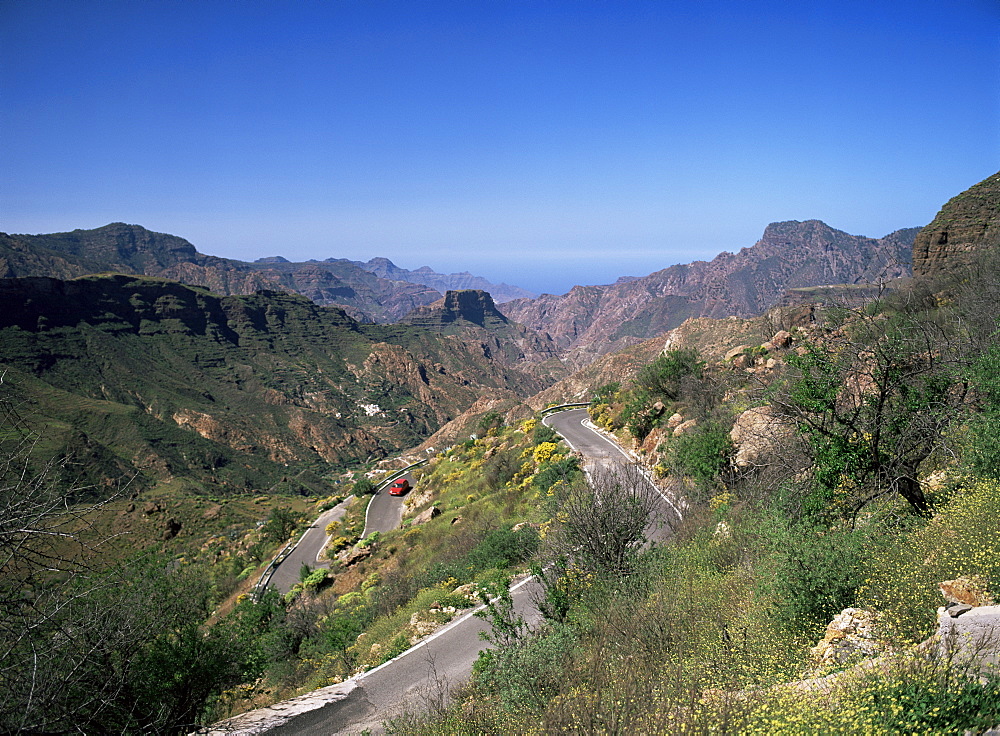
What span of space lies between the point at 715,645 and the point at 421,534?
19.6m

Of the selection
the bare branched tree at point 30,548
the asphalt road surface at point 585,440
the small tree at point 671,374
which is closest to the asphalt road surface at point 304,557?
the asphalt road surface at point 585,440

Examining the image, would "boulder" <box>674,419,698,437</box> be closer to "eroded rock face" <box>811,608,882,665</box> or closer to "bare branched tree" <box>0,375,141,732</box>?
"eroded rock face" <box>811,608,882,665</box>

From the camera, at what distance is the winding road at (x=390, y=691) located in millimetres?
8445

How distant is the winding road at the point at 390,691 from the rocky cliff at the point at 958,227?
137ft

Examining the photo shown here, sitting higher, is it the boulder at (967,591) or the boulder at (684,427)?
the boulder at (967,591)

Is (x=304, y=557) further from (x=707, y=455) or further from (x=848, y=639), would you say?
(x=848, y=639)

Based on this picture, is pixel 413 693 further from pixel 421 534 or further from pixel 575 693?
pixel 421 534

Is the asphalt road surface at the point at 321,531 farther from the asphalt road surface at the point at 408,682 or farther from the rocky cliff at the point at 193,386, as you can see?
the rocky cliff at the point at 193,386

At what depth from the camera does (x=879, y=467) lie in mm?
8188

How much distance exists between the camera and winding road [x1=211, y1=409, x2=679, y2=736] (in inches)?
332

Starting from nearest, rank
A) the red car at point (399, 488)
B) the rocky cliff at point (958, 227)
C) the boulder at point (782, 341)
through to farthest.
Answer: the boulder at point (782, 341), the red car at point (399, 488), the rocky cliff at point (958, 227)

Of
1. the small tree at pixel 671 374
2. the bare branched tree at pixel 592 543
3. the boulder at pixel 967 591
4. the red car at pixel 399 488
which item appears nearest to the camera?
the boulder at pixel 967 591

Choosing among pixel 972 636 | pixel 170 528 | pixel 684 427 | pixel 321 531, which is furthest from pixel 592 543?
pixel 170 528

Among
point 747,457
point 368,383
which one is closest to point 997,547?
point 747,457
